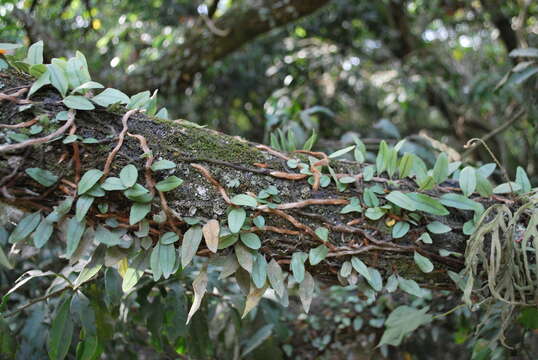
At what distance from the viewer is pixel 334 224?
1.07 meters

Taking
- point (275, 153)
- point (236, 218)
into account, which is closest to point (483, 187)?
point (275, 153)

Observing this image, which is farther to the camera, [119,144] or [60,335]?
[60,335]

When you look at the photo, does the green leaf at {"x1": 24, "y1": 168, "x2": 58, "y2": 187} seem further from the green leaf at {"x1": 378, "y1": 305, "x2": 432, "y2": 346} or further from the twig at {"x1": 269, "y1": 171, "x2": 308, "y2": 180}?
the green leaf at {"x1": 378, "y1": 305, "x2": 432, "y2": 346}

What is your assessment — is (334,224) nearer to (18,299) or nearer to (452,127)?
(18,299)

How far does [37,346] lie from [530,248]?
1217mm

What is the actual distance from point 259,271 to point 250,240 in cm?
7

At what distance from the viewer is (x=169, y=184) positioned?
3.12 ft

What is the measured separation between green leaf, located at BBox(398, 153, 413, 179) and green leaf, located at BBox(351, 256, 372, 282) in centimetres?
23

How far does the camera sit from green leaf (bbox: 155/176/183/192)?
3.11ft

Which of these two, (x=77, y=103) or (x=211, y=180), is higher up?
(x=77, y=103)

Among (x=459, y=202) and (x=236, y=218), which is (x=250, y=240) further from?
(x=459, y=202)

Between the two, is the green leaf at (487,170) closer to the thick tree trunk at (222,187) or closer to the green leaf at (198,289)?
the thick tree trunk at (222,187)

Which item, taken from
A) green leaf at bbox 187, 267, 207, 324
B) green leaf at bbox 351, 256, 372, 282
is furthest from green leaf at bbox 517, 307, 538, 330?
green leaf at bbox 187, 267, 207, 324

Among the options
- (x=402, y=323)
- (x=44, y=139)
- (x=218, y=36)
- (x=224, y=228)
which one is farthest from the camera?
(x=218, y=36)
